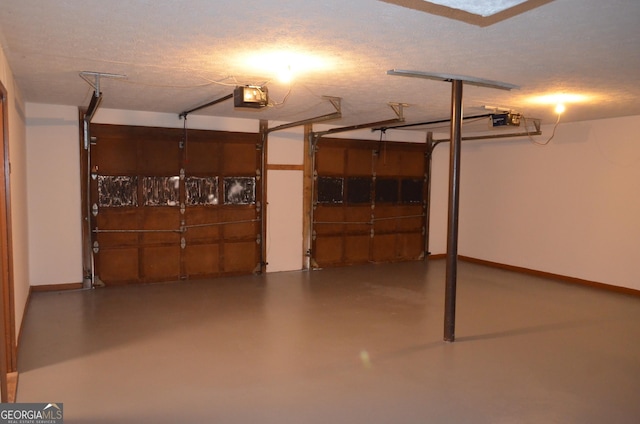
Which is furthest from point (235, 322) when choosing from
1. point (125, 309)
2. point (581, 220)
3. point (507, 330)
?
point (581, 220)

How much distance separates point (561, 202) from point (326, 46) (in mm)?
5402

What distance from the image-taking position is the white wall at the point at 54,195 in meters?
5.71

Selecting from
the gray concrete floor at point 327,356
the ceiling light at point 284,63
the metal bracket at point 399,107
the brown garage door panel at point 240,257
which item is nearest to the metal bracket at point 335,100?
the metal bracket at point 399,107

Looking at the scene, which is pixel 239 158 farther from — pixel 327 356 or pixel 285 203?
pixel 327 356

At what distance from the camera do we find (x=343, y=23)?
A: 2.69 meters

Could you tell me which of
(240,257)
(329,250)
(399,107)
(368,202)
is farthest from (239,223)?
(399,107)

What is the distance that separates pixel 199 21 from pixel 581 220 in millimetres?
6174

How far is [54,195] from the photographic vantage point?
5.83 m

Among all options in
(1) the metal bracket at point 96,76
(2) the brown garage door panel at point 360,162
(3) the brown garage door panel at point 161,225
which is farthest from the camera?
(2) the brown garage door panel at point 360,162

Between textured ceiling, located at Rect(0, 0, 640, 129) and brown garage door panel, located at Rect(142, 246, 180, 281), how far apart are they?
2.21 meters

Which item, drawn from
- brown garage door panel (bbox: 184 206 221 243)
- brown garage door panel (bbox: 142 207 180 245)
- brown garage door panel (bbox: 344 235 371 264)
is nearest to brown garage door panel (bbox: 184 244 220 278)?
brown garage door panel (bbox: 184 206 221 243)

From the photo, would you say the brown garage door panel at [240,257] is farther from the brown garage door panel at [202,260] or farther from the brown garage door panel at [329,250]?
the brown garage door panel at [329,250]

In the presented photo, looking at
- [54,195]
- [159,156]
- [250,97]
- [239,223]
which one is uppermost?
[250,97]

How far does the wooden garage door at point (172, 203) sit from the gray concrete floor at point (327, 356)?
0.48 m
